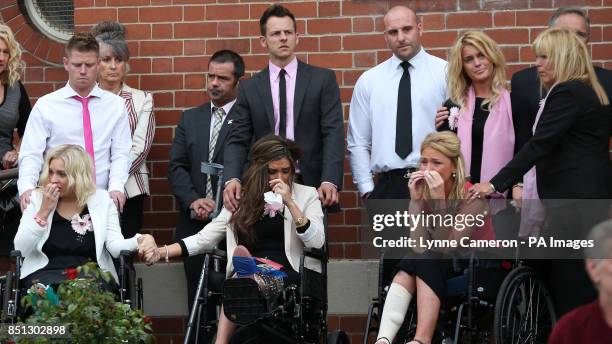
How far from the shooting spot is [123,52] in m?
9.83

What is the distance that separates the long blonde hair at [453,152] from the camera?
26.5 ft

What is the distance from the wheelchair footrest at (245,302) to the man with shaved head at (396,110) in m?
1.41

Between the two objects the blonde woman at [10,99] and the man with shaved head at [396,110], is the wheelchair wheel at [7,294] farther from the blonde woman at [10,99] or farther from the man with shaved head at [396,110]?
the man with shaved head at [396,110]

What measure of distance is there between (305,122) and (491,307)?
6.16 ft

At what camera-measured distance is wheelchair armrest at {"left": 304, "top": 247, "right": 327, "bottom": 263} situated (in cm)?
817

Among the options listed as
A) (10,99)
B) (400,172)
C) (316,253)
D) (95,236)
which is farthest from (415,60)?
(10,99)

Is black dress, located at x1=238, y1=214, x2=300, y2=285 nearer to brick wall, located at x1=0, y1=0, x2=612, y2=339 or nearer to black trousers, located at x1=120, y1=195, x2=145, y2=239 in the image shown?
black trousers, located at x1=120, y1=195, x2=145, y2=239

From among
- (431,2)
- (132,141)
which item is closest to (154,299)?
(132,141)

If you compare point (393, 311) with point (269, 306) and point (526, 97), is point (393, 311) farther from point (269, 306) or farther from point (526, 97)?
point (526, 97)

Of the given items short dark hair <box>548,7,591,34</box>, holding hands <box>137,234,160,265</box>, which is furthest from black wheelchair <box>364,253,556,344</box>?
short dark hair <box>548,7,591,34</box>

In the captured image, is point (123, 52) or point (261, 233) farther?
point (123, 52)

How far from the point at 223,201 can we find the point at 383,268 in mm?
1177

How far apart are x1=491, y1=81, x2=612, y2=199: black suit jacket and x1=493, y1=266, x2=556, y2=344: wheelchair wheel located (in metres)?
0.51

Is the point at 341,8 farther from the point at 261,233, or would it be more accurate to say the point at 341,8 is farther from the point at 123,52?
the point at 261,233
